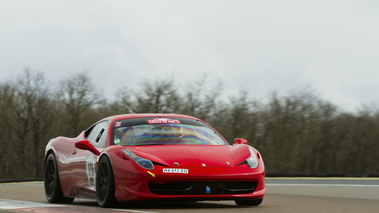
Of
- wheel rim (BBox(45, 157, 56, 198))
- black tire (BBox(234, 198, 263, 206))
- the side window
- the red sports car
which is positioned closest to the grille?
the red sports car

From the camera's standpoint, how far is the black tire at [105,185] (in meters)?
6.98

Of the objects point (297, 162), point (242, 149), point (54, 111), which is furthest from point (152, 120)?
point (54, 111)

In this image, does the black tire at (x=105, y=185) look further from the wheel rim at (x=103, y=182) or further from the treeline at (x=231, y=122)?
the treeline at (x=231, y=122)

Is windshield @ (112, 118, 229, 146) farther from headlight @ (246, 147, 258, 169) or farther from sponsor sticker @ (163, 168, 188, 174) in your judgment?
sponsor sticker @ (163, 168, 188, 174)

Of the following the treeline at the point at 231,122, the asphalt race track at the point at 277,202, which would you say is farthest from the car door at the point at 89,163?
the treeline at the point at 231,122

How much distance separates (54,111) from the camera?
5725cm

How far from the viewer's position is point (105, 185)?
718cm

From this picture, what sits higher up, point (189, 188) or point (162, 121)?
point (162, 121)

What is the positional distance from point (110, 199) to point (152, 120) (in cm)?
138

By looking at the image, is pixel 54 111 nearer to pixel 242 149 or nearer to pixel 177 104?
pixel 177 104

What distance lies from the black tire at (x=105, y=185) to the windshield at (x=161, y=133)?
424 millimetres

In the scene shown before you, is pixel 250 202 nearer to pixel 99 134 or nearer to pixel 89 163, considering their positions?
pixel 89 163

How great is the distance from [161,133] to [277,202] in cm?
197

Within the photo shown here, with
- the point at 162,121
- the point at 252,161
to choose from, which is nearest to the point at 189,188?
the point at 252,161
